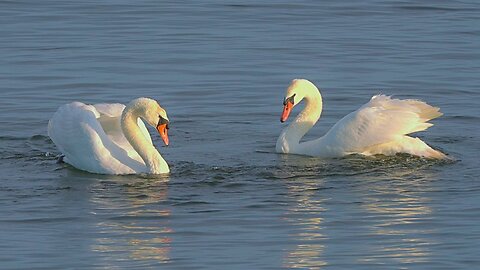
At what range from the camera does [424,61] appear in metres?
19.4

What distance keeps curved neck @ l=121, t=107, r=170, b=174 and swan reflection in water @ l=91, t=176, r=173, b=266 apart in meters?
0.20

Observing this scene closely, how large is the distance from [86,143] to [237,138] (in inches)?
79.3

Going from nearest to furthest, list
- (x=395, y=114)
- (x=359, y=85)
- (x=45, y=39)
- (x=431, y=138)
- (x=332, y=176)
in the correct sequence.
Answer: (x=332, y=176) → (x=395, y=114) → (x=431, y=138) → (x=359, y=85) → (x=45, y=39)

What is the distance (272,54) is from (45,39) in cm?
328

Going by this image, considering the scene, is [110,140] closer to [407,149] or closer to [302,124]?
[302,124]

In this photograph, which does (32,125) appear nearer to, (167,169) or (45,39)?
(167,169)

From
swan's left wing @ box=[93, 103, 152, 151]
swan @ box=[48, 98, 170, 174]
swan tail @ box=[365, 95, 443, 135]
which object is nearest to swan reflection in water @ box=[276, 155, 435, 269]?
swan tail @ box=[365, 95, 443, 135]

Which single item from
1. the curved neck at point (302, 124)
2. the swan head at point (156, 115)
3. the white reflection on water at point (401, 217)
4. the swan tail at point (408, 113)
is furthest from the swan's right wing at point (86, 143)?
the swan tail at point (408, 113)

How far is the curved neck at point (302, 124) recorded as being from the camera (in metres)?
14.9

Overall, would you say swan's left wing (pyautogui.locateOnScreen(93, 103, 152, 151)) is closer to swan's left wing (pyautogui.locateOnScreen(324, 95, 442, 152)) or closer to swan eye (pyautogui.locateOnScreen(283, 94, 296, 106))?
swan eye (pyautogui.locateOnScreen(283, 94, 296, 106))

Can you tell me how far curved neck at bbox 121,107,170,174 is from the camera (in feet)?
44.5

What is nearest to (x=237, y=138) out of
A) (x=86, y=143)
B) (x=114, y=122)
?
(x=114, y=122)

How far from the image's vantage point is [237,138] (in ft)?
50.0

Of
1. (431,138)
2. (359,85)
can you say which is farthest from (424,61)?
(431,138)
